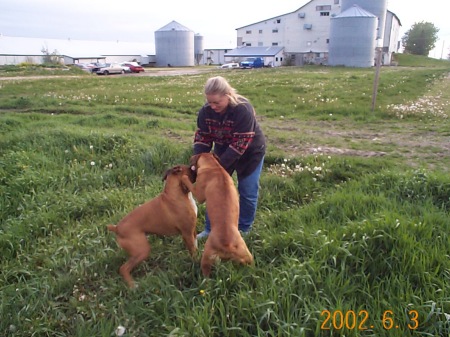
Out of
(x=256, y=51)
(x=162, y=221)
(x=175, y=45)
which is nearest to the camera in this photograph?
(x=162, y=221)

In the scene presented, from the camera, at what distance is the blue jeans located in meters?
4.12

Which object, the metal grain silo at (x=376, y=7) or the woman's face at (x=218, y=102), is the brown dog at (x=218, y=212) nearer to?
the woman's face at (x=218, y=102)

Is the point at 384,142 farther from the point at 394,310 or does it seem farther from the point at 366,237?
the point at 394,310

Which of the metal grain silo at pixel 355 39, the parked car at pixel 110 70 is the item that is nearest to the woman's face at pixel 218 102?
the parked car at pixel 110 70

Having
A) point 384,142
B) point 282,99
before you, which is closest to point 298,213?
point 384,142

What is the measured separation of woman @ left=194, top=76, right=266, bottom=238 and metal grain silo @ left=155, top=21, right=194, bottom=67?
5841cm

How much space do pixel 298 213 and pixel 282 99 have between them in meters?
9.04

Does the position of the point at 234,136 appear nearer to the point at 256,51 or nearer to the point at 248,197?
the point at 248,197

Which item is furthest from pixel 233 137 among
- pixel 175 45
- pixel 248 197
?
pixel 175 45

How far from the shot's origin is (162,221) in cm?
358

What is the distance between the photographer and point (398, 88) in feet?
46.4

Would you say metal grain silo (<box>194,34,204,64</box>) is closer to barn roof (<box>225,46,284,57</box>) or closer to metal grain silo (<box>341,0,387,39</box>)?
barn roof (<box>225,46,284,57</box>)

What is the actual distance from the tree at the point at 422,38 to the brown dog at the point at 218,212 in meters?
75.4
